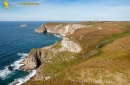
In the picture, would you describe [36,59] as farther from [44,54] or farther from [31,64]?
[44,54]

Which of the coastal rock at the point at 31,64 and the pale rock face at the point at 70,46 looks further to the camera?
the pale rock face at the point at 70,46

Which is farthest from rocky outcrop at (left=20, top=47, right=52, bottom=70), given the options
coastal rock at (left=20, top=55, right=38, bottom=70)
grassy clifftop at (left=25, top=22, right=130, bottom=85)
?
grassy clifftop at (left=25, top=22, right=130, bottom=85)

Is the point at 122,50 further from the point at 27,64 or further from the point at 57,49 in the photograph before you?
the point at 27,64

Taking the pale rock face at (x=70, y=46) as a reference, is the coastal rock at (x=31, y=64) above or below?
below

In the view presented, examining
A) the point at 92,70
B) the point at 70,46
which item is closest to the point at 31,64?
the point at 70,46

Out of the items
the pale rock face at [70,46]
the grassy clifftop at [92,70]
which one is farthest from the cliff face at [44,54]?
the grassy clifftop at [92,70]

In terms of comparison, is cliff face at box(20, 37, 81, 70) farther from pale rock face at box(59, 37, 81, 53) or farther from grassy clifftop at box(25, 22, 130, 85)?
grassy clifftop at box(25, 22, 130, 85)

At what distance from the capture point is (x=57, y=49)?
232 ft

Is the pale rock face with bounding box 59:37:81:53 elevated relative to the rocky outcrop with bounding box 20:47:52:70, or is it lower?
elevated

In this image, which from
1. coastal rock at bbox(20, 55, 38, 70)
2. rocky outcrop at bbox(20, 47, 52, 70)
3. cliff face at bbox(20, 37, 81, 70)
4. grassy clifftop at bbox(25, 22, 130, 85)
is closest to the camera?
grassy clifftop at bbox(25, 22, 130, 85)

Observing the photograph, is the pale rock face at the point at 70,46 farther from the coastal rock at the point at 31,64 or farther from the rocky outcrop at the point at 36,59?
the coastal rock at the point at 31,64

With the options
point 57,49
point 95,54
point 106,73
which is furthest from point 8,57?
point 106,73

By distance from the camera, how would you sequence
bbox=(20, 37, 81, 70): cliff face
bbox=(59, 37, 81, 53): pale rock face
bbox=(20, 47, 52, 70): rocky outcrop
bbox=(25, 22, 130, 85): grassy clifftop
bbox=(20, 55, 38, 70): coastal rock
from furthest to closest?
1. bbox=(59, 37, 81, 53): pale rock face
2. bbox=(20, 37, 81, 70): cliff face
3. bbox=(20, 47, 52, 70): rocky outcrop
4. bbox=(20, 55, 38, 70): coastal rock
5. bbox=(25, 22, 130, 85): grassy clifftop

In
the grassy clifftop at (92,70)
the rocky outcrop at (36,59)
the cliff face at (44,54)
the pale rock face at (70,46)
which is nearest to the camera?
the grassy clifftop at (92,70)
